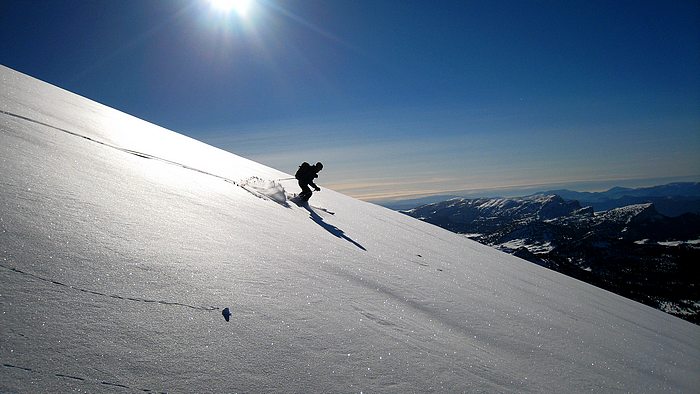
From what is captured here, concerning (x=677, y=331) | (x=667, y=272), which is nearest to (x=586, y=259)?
(x=667, y=272)

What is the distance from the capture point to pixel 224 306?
2191 millimetres

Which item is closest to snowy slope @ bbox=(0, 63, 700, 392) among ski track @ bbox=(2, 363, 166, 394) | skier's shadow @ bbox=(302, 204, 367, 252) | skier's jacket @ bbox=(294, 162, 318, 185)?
ski track @ bbox=(2, 363, 166, 394)

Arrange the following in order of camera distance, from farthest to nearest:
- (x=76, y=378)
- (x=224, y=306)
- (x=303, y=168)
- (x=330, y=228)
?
1. (x=303, y=168)
2. (x=330, y=228)
3. (x=224, y=306)
4. (x=76, y=378)

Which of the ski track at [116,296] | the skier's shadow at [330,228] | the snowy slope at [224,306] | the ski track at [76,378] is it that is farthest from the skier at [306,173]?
the ski track at [76,378]

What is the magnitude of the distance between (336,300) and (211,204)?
2641 mm

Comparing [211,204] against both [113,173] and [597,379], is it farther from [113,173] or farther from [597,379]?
[597,379]

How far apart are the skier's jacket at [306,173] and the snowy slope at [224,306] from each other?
2653 millimetres

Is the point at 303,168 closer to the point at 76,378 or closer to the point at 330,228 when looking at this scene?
the point at 330,228

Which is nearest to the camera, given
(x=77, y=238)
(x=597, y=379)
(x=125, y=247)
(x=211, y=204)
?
(x=77, y=238)

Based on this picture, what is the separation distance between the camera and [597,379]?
3078 millimetres

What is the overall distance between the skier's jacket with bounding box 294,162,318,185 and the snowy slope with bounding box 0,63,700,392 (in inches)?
104

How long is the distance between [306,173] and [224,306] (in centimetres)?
588

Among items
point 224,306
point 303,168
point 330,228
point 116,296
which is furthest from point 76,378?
point 303,168

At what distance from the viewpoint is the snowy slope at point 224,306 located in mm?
1554
